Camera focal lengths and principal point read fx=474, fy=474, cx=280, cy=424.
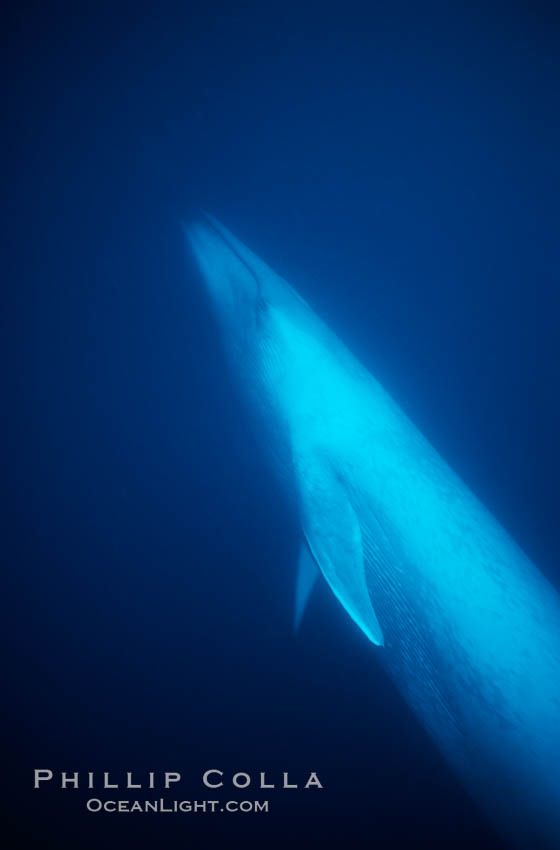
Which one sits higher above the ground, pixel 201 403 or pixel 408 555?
pixel 201 403

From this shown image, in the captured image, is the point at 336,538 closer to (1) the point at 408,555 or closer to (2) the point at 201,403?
(1) the point at 408,555

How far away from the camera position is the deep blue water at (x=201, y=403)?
1.59 m

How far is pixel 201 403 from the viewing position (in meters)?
1.59

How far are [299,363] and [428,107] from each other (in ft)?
3.37

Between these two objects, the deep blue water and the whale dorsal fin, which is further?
the deep blue water

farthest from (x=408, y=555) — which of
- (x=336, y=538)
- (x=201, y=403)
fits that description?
(x=201, y=403)

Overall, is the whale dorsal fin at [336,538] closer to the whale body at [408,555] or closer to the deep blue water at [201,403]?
the whale body at [408,555]

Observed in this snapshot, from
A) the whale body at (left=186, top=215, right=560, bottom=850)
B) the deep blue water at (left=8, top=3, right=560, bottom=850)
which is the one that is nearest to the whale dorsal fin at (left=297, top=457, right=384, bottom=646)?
the whale body at (left=186, top=215, right=560, bottom=850)

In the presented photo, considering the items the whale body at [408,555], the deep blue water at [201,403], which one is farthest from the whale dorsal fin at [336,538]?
the deep blue water at [201,403]

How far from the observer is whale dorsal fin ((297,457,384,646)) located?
4.71ft

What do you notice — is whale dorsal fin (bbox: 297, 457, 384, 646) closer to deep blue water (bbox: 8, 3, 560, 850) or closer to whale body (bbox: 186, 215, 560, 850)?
whale body (bbox: 186, 215, 560, 850)

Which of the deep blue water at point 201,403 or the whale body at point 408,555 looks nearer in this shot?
the whale body at point 408,555

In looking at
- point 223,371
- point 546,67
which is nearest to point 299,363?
point 223,371

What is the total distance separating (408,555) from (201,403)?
82 cm
